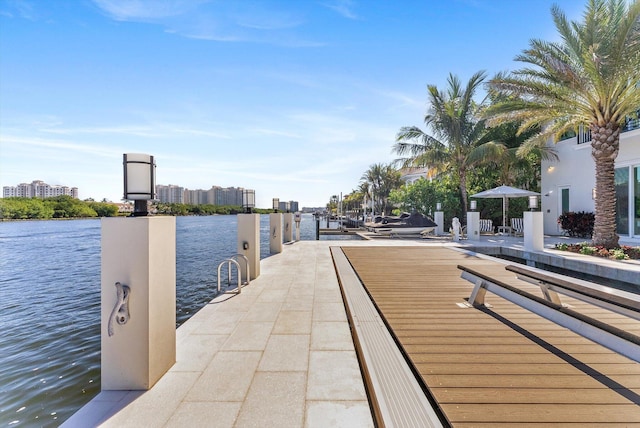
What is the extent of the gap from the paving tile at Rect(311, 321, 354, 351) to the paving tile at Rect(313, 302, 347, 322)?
0.47ft

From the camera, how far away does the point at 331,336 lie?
3.45 metres

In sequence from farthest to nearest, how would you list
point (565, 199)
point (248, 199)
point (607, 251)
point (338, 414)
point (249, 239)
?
point (565, 199)
point (607, 251)
point (248, 199)
point (249, 239)
point (338, 414)

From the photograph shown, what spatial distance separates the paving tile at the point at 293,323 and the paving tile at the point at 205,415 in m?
1.38

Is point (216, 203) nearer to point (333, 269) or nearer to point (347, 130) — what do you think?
point (347, 130)

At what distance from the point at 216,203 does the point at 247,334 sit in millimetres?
106900

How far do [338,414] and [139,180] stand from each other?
96.5 inches

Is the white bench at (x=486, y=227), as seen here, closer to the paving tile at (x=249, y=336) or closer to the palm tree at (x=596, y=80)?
the palm tree at (x=596, y=80)

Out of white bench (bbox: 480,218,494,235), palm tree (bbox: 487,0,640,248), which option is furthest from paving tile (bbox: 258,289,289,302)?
white bench (bbox: 480,218,494,235)

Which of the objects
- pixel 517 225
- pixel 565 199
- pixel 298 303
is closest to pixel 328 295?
pixel 298 303

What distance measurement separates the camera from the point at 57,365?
4.05m

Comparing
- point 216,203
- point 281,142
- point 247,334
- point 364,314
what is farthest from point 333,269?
point 216,203

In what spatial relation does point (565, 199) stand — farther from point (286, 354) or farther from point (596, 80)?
point (286, 354)

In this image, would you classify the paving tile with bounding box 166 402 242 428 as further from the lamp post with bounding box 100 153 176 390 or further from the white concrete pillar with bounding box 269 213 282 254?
the white concrete pillar with bounding box 269 213 282 254

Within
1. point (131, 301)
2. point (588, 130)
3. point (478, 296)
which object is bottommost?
point (478, 296)
